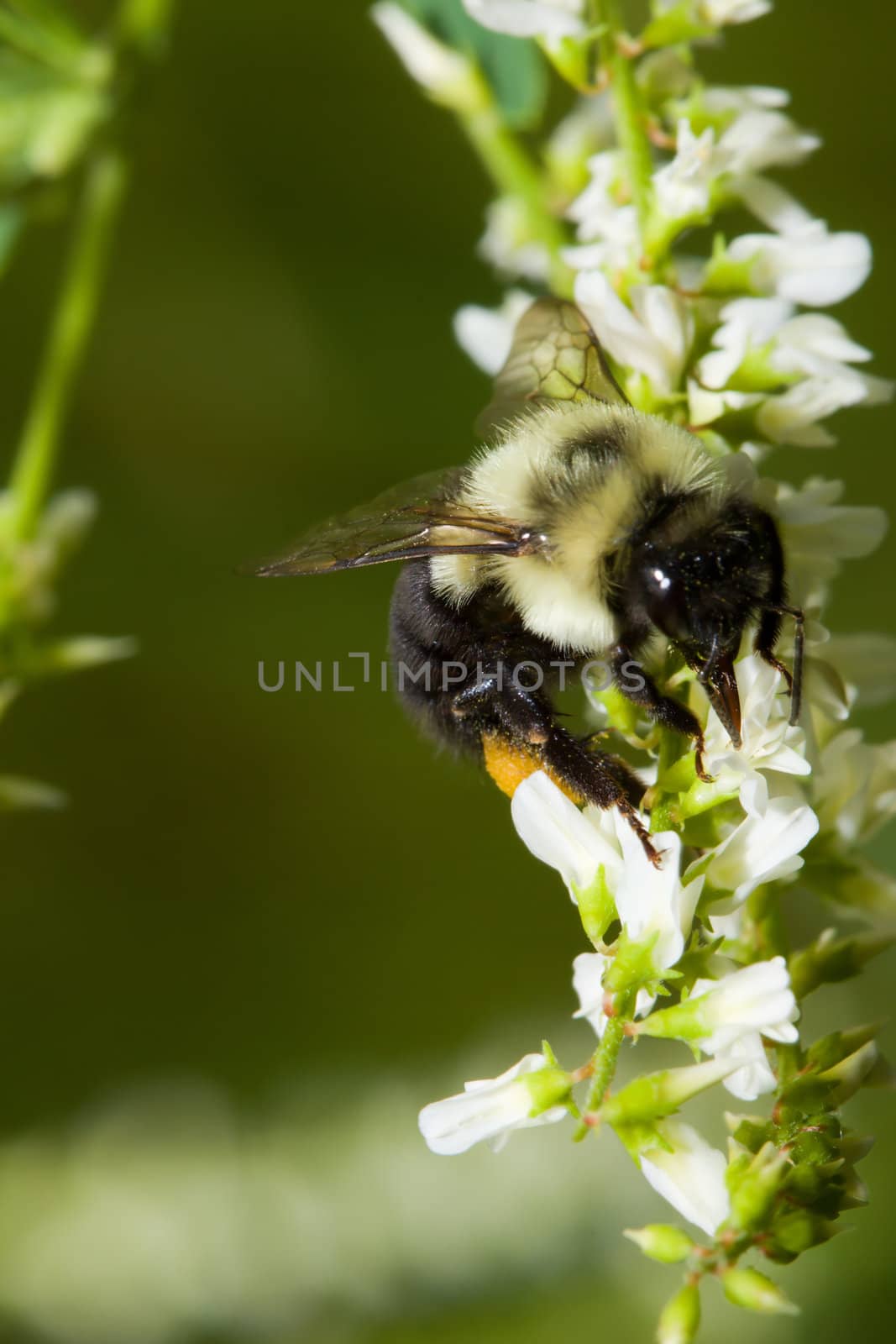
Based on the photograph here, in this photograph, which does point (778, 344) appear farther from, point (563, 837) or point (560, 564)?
point (563, 837)

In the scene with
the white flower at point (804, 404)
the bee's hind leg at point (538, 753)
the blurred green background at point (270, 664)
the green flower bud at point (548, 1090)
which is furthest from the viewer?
the blurred green background at point (270, 664)

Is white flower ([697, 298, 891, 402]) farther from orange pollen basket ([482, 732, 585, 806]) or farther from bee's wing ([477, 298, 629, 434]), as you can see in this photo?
orange pollen basket ([482, 732, 585, 806])

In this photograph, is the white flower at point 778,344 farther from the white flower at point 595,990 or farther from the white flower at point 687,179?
the white flower at point 595,990

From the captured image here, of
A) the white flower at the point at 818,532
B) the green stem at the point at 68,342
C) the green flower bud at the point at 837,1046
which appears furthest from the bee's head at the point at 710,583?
the green stem at the point at 68,342

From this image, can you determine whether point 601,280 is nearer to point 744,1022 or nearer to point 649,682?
point 649,682

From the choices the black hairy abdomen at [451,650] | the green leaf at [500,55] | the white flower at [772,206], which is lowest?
the black hairy abdomen at [451,650]

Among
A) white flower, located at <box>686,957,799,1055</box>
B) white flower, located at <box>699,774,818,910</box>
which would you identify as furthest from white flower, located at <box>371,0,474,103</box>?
white flower, located at <box>686,957,799,1055</box>
